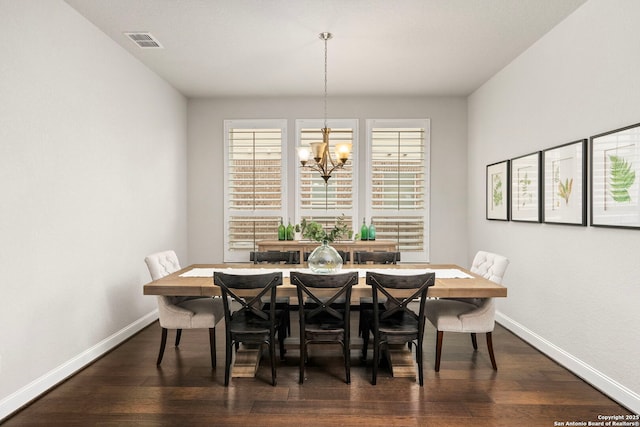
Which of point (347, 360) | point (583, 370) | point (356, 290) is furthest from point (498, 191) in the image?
point (347, 360)

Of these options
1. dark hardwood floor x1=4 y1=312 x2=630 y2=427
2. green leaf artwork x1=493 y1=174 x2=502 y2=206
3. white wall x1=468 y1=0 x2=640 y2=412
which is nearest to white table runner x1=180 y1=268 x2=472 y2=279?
dark hardwood floor x1=4 y1=312 x2=630 y2=427

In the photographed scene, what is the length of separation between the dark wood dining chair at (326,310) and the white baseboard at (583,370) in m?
1.83

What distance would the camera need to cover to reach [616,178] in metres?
2.89

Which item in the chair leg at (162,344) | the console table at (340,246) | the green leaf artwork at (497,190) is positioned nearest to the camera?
the chair leg at (162,344)

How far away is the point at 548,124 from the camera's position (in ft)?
12.5

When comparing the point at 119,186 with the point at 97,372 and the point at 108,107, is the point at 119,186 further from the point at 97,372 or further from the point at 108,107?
the point at 97,372

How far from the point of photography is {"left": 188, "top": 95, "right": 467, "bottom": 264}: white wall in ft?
19.1

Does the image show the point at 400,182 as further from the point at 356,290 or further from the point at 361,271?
the point at 356,290

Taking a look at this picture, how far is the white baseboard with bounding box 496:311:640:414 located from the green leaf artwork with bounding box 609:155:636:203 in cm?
129

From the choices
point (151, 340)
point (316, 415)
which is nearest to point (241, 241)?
point (151, 340)

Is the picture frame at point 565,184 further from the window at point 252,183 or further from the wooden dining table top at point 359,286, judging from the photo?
the window at point 252,183

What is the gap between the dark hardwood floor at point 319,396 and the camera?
2609mm

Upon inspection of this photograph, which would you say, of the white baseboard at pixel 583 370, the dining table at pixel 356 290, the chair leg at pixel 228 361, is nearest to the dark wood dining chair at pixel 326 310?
the dining table at pixel 356 290

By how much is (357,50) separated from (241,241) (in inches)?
122
